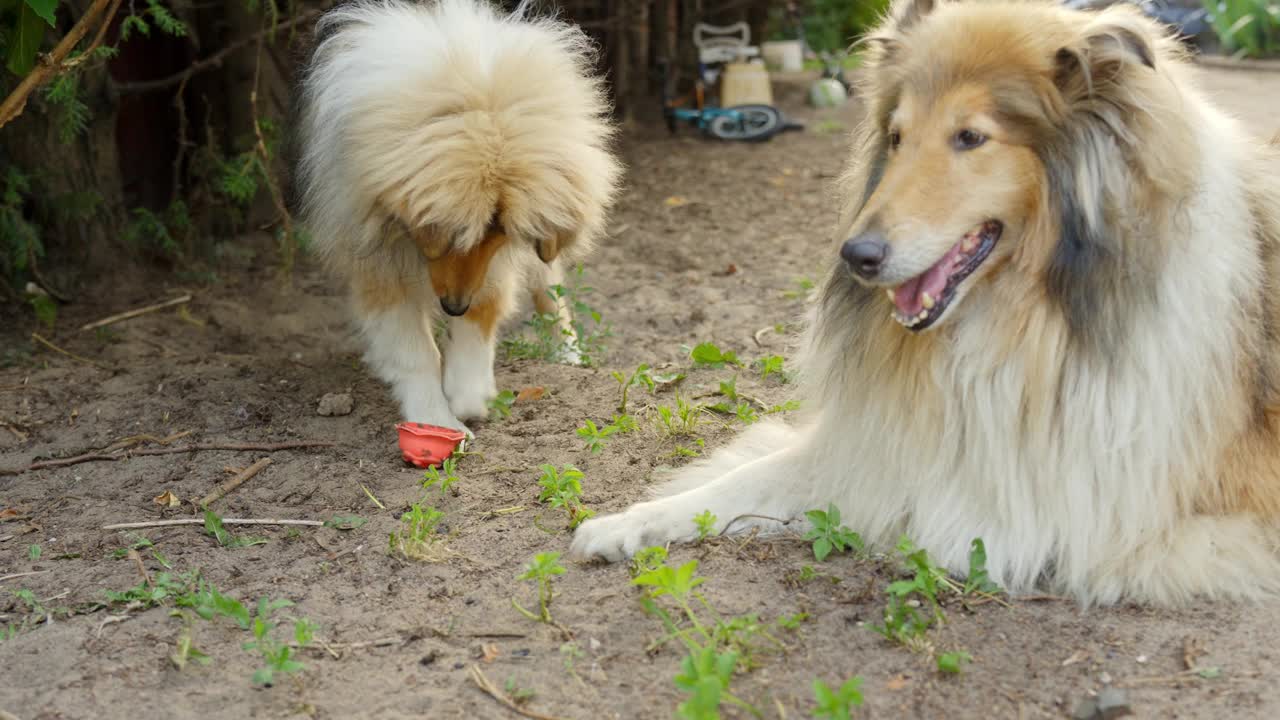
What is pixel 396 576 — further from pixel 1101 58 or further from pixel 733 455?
pixel 1101 58

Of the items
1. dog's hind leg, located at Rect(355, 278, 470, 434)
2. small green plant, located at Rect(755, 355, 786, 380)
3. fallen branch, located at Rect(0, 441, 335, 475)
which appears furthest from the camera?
small green plant, located at Rect(755, 355, 786, 380)

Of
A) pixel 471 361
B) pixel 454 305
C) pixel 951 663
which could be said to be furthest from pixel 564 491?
pixel 951 663

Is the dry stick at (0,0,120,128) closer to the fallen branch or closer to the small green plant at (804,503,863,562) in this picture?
the fallen branch

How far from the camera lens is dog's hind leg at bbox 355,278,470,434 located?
380 cm

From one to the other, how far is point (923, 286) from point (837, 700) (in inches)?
34.2

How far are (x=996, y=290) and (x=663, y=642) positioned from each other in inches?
39.0

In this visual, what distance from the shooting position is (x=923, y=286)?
8.17 ft

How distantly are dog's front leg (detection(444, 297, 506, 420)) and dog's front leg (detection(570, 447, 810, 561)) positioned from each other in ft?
3.20

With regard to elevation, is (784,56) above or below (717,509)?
below

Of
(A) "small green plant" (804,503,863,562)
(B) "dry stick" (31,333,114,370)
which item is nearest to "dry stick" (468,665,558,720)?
(A) "small green plant" (804,503,863,562)

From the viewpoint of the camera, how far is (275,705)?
2.32m

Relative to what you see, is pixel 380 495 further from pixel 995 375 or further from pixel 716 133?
pixel 716 133

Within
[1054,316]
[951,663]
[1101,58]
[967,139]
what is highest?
[1101,58]

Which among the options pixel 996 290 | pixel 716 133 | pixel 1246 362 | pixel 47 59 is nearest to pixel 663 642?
pixel 996 290
